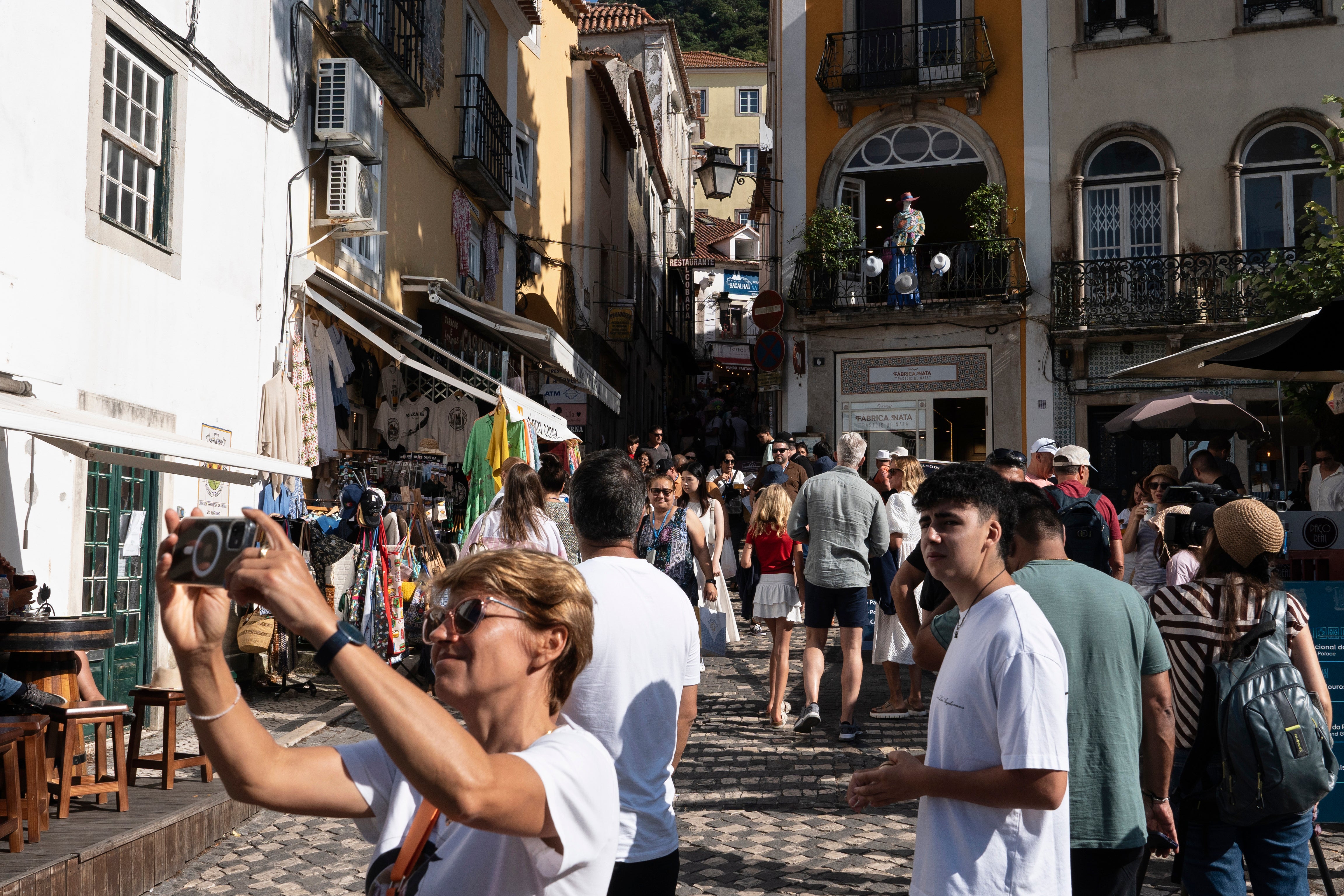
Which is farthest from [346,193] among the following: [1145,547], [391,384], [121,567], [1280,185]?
[1280,185]

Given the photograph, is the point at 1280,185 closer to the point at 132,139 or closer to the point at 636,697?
the point at 132,139

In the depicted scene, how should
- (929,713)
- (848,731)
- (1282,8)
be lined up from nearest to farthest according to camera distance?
1. (929,713)
2. (848,731)
3. (1282,8)

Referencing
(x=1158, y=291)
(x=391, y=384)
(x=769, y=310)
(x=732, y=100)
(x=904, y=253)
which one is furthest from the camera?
(x=732, y=100)

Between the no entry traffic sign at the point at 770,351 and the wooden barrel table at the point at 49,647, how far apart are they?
1489 centimetres

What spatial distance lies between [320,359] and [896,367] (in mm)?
11434

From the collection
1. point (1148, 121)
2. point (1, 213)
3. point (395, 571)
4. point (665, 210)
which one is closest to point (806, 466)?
A: point (395, 571)

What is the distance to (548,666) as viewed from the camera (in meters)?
2.20

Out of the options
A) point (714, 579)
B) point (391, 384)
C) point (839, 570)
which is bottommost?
point (714, 579)

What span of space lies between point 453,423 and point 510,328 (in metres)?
2.08

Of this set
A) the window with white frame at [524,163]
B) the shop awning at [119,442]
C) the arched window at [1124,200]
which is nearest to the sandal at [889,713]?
the shop awning at [119,442]

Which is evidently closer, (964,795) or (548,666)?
(548,666)

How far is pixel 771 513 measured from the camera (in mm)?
9891

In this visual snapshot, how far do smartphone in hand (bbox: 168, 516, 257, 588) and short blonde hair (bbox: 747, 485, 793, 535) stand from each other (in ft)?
26.6

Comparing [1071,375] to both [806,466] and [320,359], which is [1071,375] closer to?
[806,466]
